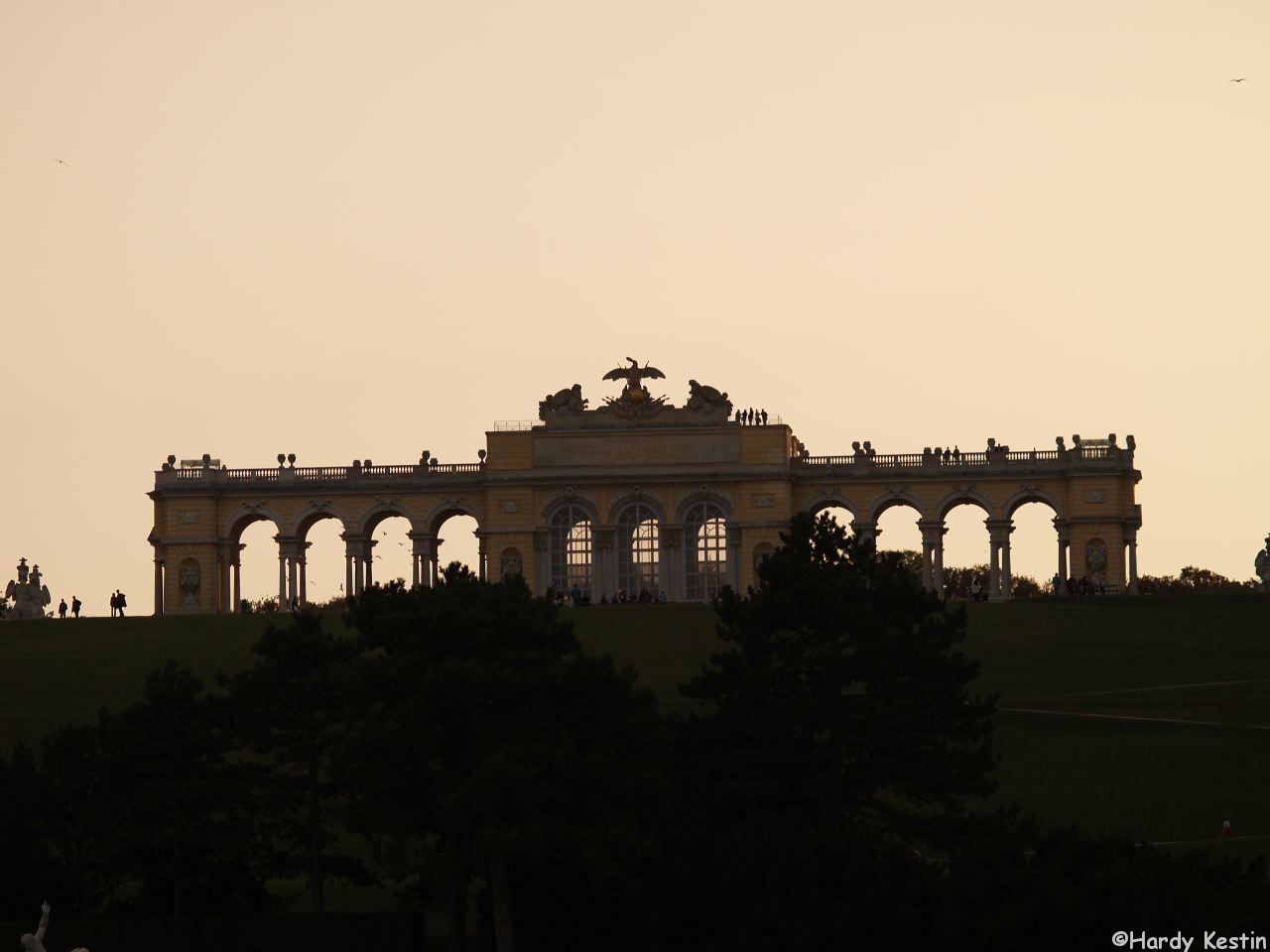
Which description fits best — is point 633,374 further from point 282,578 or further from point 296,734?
point 296,734

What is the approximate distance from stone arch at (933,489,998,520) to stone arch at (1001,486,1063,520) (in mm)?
481

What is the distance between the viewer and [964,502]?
93.7 m

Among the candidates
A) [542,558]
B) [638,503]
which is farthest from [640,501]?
[542,558]

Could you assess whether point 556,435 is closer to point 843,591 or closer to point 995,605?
point 995,605

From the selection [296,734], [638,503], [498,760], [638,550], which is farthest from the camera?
[638,550]

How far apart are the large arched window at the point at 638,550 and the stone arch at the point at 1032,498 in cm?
1271

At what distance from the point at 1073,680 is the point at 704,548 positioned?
28.8 meters

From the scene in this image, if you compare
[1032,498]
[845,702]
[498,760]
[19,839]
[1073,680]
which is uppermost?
[1032,498]

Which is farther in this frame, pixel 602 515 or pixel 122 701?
pixel 602 515

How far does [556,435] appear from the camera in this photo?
94875mm

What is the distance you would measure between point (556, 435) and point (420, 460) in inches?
219

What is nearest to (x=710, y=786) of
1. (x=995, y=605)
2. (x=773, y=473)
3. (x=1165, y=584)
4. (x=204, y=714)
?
(x=204, y=714)

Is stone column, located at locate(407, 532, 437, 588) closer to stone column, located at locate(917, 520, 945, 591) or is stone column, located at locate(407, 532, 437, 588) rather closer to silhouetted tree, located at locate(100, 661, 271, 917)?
stone column, located at locate(917, 520, 945, 591)

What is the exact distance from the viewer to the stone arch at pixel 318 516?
314 feet
